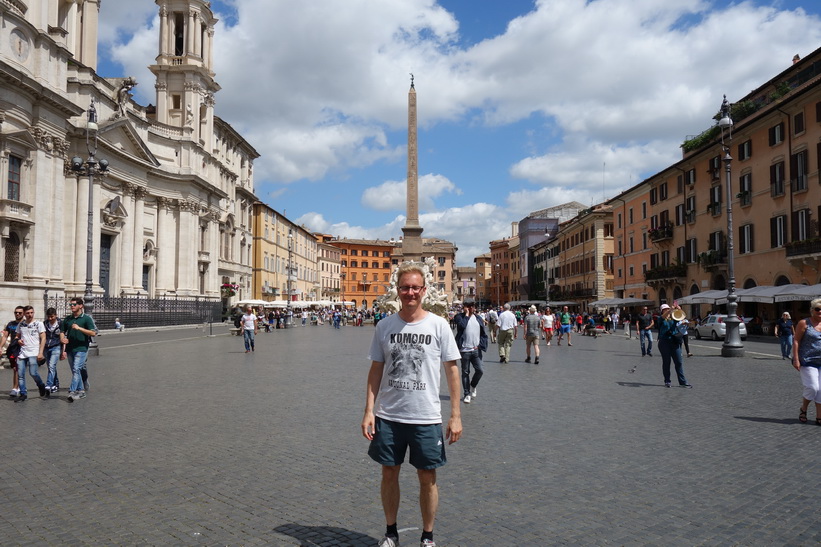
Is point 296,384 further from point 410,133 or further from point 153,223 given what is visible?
point 153,223

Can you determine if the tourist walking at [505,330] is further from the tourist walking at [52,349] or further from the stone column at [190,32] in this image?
the stone column at [190,32]

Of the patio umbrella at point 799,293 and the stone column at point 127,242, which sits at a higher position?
the stone column at point 127,242

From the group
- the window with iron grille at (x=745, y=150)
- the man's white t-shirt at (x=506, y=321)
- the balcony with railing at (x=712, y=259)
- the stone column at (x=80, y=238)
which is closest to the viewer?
the man's white t-shirt at (x=506, y=321)

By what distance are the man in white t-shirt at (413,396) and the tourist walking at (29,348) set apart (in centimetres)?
807

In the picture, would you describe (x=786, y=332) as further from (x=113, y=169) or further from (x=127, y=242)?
(x=127, y=242)

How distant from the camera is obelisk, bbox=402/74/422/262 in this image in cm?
4144

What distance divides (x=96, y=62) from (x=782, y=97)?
41593 millimetres

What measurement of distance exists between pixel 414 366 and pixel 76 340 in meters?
7.79

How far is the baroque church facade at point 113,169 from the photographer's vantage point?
98.3 feet

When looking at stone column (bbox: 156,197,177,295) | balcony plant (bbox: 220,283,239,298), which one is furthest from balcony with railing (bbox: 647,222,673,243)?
stone column (bbox: 156,197,177,295)

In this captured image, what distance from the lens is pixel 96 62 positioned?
146 feet

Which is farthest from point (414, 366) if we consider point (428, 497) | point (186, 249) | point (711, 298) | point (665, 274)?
point (186, 249)

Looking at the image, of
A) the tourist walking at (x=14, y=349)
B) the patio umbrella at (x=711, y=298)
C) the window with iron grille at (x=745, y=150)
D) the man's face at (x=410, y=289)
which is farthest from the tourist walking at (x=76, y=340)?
the window with iron grille at (x=745, y=150)

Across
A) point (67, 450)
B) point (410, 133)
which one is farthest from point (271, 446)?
point (410, 133)
